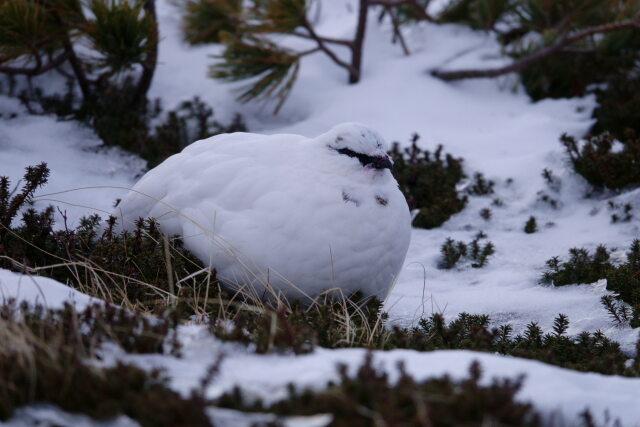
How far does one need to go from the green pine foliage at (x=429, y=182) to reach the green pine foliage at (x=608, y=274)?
3.53 ft

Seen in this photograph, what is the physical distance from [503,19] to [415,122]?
2.20m

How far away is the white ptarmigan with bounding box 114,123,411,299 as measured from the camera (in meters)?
3.47

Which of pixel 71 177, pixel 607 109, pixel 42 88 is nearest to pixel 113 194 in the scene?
pixel 71 177

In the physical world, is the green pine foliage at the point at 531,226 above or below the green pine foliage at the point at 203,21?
below

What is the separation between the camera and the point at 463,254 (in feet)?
16.1

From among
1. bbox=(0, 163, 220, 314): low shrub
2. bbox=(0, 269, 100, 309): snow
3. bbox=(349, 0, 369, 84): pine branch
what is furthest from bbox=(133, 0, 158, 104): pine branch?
bbox=(0, 269, 100, 309): snow

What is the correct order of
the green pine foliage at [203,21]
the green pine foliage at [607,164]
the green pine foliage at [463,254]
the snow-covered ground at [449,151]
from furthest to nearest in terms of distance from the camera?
1. the green pine foliage at [203,21]
2. the green pine foliage at [607,164]
3. the green pine foliage at [463,254]
4. the snow-covered ground at [449,151]

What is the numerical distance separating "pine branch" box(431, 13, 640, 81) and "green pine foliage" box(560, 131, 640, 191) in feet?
5.30

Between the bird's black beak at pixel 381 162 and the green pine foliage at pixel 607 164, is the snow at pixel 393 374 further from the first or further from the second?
the green pine foliage at pixel 607 164

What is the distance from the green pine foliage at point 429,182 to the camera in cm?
550

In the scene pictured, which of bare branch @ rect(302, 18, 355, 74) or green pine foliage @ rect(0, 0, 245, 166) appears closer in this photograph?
green pine foliage @ rect(0, 0, 245, 166)

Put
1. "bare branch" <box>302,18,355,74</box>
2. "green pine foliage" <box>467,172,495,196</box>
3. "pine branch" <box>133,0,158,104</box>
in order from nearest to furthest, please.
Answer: "green pine foliage" <box>467,172,495,196</box> < "pine branch" <box>133,0,158,104</box> < "bare branch" <box>302,18,355,74</box>

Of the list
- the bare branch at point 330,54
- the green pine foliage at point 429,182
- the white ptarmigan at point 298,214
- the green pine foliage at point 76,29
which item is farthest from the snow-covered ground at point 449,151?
the green pine foliage at point 76,29

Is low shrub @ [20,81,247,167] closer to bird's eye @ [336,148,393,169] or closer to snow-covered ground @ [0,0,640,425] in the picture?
snow-covered ground @ [0,0,640,425]
